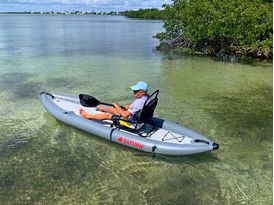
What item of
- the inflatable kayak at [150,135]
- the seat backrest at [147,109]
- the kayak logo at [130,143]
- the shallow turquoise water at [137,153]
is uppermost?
the seat backrest at [147,109]

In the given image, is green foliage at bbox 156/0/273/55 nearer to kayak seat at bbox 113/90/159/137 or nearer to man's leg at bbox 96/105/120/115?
man's leg at bbox 96/105/120/115

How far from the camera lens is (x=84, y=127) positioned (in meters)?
6.88

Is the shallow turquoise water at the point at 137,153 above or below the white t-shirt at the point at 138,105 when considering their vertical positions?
below

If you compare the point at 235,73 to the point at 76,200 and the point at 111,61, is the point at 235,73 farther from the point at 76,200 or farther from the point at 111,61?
the point at 76,200

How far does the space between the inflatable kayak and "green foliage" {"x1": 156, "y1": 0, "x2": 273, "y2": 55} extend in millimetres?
10741

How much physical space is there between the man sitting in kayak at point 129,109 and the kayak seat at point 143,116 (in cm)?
9

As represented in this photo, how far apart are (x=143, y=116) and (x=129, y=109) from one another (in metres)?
0.30

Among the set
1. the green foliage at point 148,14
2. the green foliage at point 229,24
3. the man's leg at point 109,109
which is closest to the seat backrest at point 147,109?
the man's leg at point 109,109

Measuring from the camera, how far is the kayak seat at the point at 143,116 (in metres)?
6.14

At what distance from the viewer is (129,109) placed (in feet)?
20.6

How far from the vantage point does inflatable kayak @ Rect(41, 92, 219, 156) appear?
19.4 ft

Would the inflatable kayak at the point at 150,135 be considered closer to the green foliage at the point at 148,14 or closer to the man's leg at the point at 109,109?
the man's leg at the point at 109,109

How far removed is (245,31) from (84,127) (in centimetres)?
1188

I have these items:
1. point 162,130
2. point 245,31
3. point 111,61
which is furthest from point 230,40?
point 162,130
